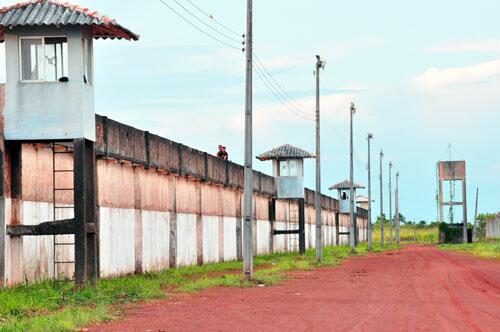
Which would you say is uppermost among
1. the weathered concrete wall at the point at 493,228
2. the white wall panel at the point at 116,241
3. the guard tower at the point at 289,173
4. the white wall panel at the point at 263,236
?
the guard tower at the point at 289,173

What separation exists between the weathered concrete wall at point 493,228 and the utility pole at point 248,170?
60477 millimetres

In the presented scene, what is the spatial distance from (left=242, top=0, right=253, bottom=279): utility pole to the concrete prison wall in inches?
133

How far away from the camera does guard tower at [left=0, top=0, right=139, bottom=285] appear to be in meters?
19.8

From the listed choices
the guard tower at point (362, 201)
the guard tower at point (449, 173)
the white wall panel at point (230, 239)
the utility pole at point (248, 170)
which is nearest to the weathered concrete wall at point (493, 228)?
the guard tower at point (449, 173)

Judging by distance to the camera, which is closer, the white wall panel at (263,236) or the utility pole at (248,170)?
the utility pole at (248,170)

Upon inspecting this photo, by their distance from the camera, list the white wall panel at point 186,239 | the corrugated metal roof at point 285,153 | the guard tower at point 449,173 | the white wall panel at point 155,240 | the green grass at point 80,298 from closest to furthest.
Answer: the green grass at point 80,298, the white wall panel at point 155,240, the white wall panel at point 186,239, the corrugated metal roof at point 285,153, the guard tower at point 449,173

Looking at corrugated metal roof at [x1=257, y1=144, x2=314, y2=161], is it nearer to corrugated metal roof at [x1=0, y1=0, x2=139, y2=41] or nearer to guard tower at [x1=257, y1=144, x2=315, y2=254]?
guard tower at [x1=257, y1=144, x2=315, y2=254]

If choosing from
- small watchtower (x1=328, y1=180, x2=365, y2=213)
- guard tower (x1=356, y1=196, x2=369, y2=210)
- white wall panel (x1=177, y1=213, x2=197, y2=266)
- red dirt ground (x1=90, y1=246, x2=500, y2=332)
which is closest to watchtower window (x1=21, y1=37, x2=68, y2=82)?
red dirt ground (x1=90, y1=246, x2=500, y2=332)

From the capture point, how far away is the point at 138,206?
28.1 meters

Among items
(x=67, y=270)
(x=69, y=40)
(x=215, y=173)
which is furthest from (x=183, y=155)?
(x=69, y=40)

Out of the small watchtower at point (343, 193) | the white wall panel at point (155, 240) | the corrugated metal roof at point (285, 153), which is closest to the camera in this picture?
the white wall panel at point (155, 240)

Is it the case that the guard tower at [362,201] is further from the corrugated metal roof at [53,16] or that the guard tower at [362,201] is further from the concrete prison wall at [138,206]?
the corrugated metal roof at [53,16]

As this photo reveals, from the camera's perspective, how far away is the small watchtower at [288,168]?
166ft

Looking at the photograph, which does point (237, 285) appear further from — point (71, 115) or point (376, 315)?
point (376, 315)
